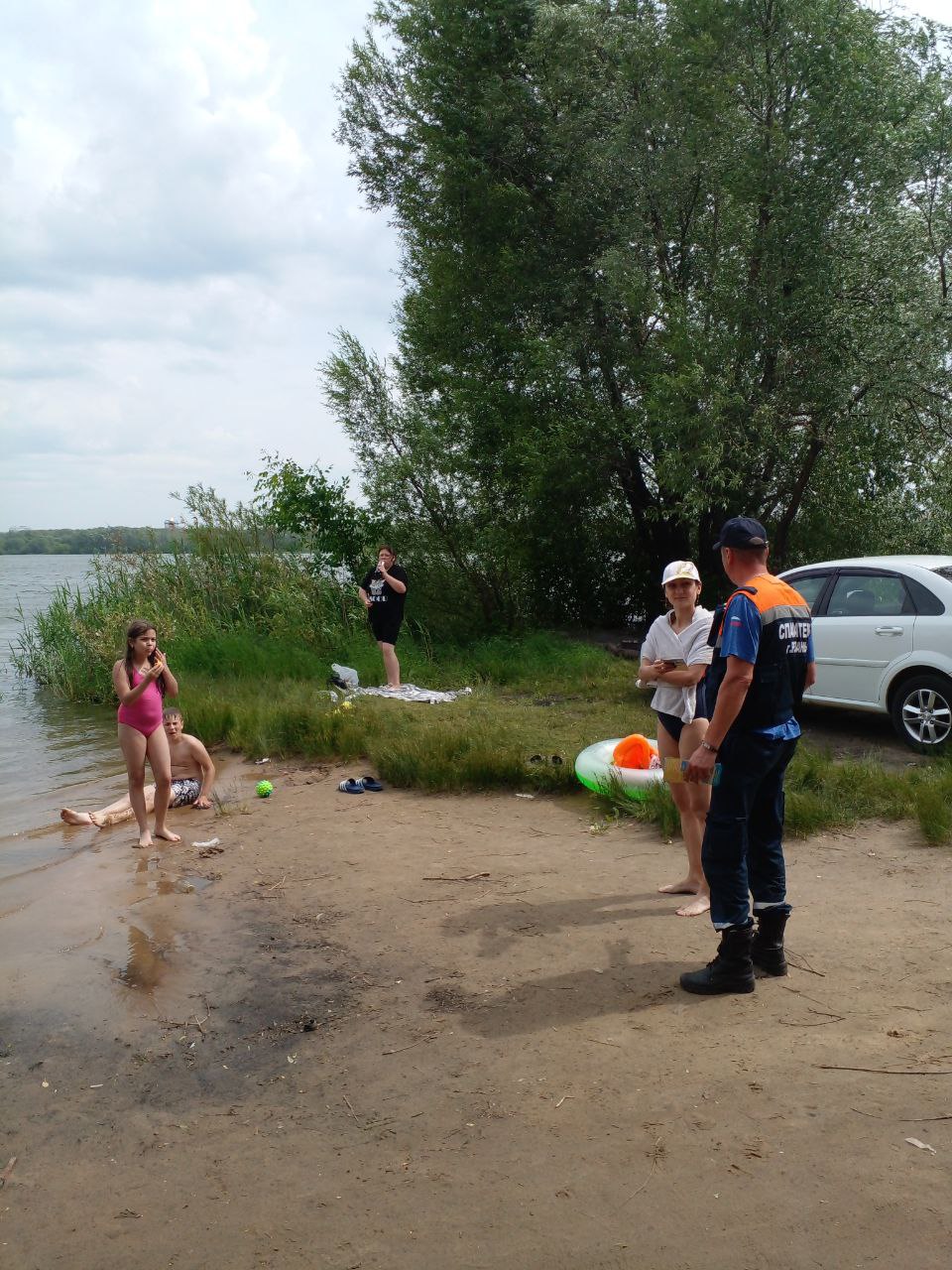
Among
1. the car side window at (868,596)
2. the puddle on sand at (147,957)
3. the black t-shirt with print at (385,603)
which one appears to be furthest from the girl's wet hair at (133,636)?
the car side window at (868,596)

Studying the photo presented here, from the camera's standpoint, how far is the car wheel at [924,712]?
29.9 feet

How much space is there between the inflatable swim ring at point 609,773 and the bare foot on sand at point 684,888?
1.77 meters

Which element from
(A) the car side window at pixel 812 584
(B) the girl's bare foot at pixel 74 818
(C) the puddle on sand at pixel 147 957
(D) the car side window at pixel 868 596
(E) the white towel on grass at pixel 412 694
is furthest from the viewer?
(E) the white towel on grass at pixel 412 694

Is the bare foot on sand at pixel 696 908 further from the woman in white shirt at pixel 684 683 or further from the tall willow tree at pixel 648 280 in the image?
the tall willow tree at pixel 648 280

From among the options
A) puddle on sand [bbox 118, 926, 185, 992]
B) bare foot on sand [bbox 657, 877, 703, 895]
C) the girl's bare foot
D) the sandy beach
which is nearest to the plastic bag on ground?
the girl's bare foot

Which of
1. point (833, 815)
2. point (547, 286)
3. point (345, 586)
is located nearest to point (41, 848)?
point (833, 815)

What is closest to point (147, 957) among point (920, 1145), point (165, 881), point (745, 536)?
point (165, 881)

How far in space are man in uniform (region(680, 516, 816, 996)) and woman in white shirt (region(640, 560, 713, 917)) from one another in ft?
2.92

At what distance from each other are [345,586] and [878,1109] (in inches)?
588

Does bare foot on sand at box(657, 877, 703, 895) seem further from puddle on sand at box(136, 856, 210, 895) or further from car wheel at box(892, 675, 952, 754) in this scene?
car wheel at box(892, 675, 952, 754)

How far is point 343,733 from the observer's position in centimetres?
1072

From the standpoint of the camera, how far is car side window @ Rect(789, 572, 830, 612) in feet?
34.2

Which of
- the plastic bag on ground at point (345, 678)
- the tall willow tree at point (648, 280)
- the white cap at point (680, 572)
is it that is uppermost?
the tall willow tree at point (648, 280)

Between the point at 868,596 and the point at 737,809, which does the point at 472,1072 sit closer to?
the point at 737,809
